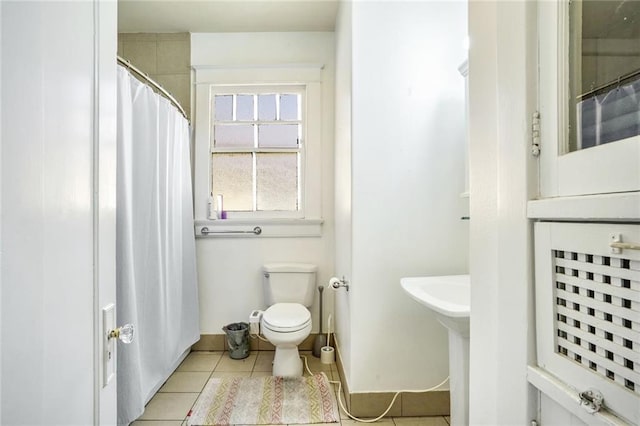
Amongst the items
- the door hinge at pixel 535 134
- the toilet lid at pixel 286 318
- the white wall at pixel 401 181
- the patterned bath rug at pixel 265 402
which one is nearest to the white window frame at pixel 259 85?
the toilet lid at pixel 286 318

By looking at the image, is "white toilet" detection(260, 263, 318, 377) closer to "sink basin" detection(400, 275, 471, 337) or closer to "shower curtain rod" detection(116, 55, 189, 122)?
"sink basin" detection(400, 275, 471, 337)

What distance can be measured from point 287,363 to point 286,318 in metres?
0.33

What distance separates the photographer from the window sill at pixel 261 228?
2688 millimetres

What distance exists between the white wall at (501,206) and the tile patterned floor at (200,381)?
1109 mm

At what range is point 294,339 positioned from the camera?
2059 millimetres

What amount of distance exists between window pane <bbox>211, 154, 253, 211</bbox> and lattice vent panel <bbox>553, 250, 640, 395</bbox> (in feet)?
8.04

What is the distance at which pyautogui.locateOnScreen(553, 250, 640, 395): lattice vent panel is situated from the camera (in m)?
0.46

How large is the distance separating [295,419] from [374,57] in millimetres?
1966

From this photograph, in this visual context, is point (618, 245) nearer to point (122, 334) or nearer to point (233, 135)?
point (122, 334)

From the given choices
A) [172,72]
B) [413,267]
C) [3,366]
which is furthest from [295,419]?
[172,72]

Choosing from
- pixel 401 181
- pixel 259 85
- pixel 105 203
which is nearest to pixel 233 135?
pixel 259 85

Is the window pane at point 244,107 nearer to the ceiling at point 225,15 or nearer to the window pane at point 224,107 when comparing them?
the window pane at point 224,107

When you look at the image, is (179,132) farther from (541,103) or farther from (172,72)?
(541,103)

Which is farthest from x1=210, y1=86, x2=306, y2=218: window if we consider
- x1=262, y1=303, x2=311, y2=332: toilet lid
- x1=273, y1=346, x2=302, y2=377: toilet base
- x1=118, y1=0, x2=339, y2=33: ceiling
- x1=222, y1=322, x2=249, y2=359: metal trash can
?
x1=273, y1=346, x2=302, y2=377: toilet base
